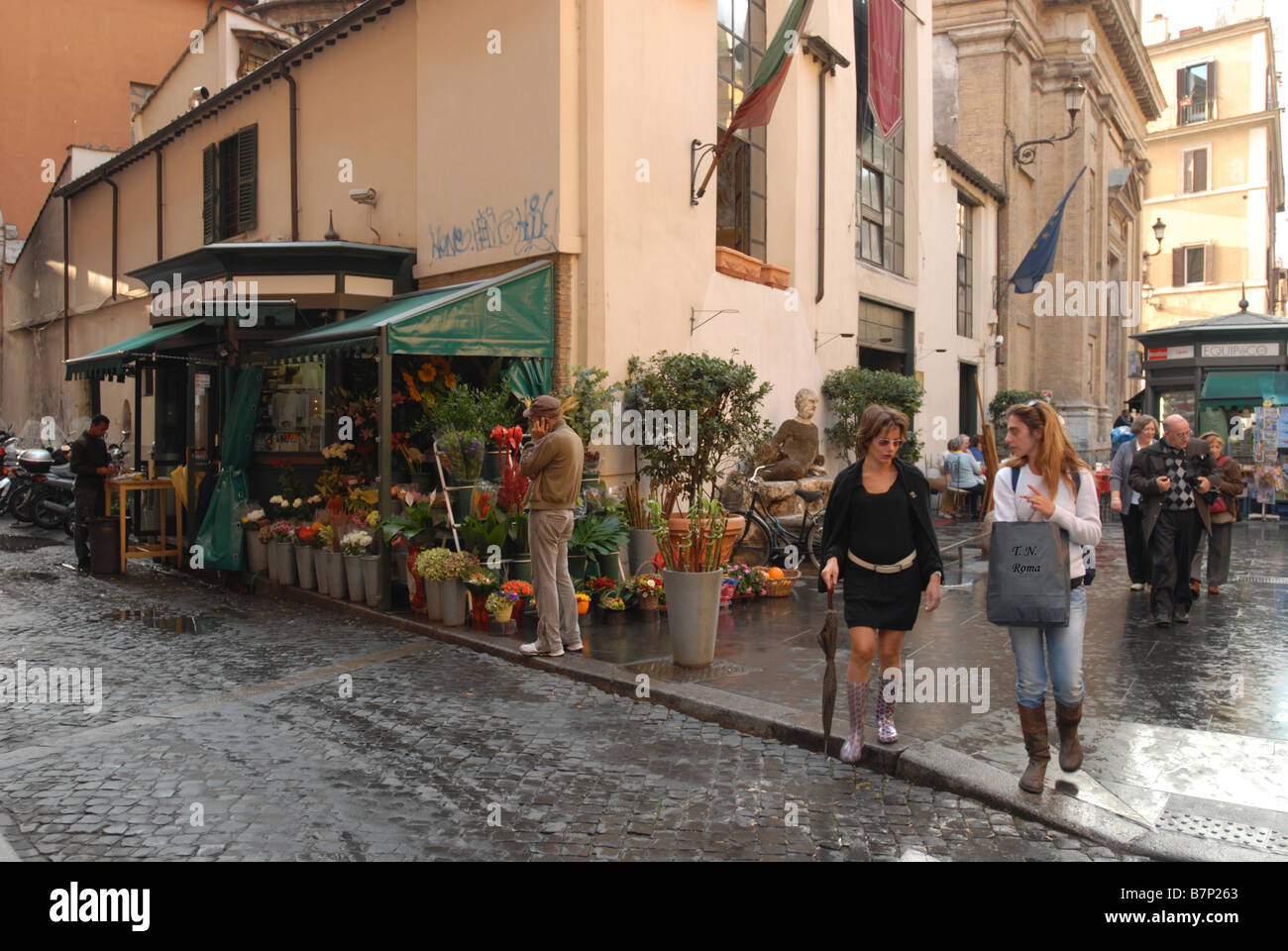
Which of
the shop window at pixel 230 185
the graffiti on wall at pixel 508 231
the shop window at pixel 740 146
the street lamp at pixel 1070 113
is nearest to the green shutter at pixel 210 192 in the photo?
the shop window at pixel 230 185

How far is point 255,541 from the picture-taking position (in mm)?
11008

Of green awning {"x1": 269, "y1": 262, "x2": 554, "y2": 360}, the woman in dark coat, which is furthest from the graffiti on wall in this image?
the woman in dark coat

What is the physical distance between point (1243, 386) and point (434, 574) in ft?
53.5

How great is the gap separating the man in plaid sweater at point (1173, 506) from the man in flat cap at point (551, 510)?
5173 millimetres

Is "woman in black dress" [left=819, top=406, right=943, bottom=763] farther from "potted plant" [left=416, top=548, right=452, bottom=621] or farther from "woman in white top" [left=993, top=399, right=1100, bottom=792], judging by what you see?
"potted plant" [left=416, top=548, right=452, bottom=621]

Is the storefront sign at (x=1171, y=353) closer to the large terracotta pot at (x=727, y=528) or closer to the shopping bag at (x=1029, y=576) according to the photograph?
the large terracotta pot at (x=727, y=528)

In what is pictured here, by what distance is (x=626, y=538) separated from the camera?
9297mm

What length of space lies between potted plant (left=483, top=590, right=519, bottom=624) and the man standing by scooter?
6.72 m

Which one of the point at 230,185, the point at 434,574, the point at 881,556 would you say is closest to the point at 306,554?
the point at 434,574
